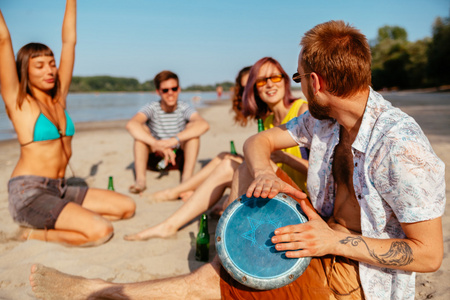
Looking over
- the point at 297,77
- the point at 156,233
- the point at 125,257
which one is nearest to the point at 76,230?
the point at 125,257

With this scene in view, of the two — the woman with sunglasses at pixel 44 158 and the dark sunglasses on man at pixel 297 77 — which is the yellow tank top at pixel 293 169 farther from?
the woman with sunglasses at pixel 44 158

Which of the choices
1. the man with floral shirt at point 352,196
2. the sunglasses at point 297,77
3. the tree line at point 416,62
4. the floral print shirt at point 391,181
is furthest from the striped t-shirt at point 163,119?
the tree line at point 416,62

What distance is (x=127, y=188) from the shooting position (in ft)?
17.9

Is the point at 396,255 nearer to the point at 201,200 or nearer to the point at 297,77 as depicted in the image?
the point at 297,77

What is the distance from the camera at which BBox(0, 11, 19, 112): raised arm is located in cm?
335

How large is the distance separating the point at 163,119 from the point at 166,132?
224mm

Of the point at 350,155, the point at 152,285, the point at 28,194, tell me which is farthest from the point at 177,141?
the point at 350,155

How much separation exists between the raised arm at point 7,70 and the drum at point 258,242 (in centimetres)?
285

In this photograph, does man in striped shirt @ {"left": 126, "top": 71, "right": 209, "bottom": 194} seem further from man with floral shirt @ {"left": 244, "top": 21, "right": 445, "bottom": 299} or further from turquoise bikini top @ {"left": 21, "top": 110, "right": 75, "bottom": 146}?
man with floral shirt @ {"left": 244, "top": 21, "right": 445, "bottom": 299}

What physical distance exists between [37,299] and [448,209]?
404 cm

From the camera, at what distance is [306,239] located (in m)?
1.86

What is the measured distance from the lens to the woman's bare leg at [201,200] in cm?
351

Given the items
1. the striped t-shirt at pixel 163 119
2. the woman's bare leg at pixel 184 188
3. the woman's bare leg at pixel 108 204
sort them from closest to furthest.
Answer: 1. the woman's bare leg at pixel 108 204
2. the woman's bare leg at pixel 184 188
3. the striped t-shirt at pixel 163 119

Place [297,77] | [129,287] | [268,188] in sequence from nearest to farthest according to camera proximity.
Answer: [268,188]
[297,77]
[129,287]
